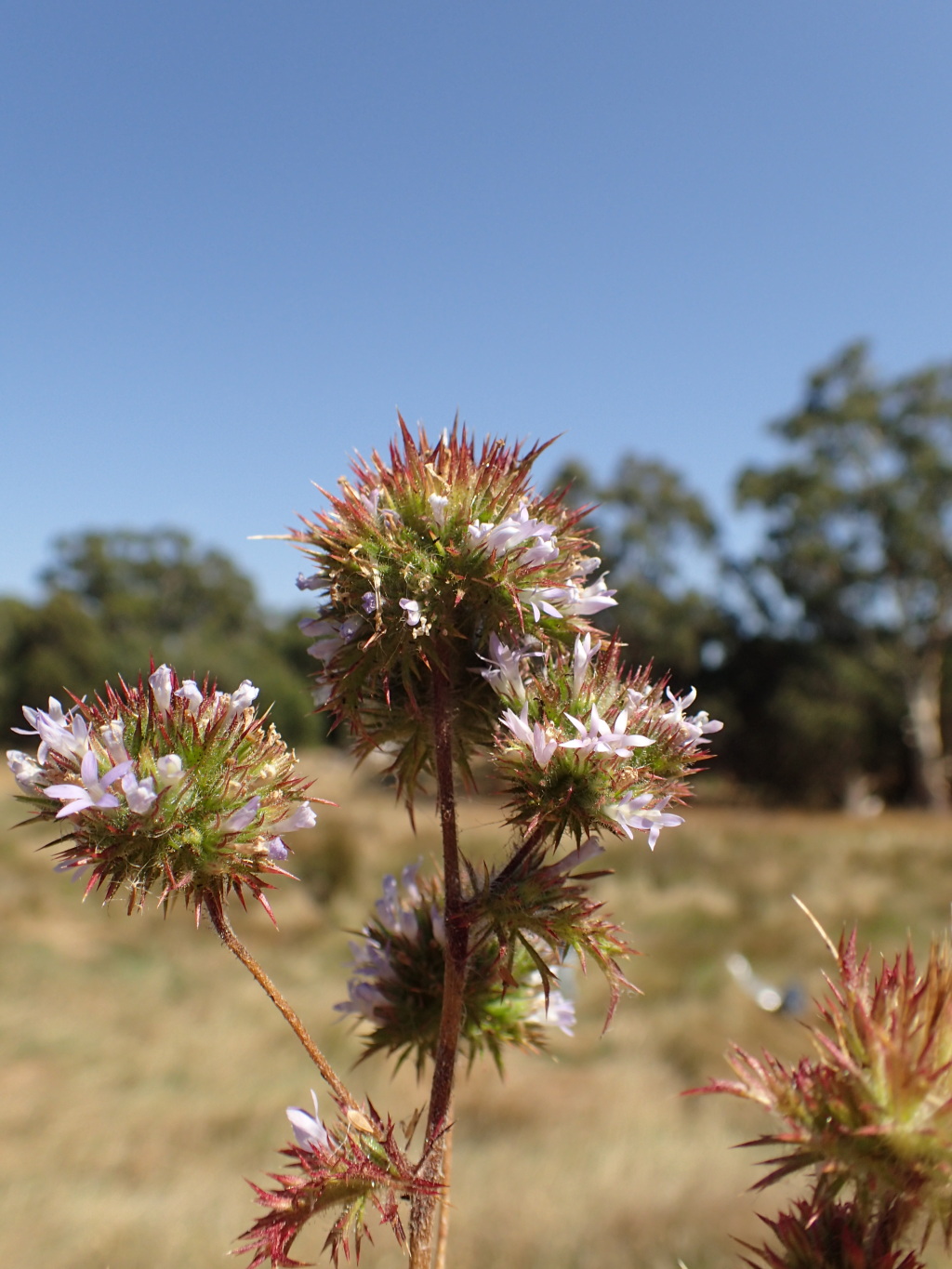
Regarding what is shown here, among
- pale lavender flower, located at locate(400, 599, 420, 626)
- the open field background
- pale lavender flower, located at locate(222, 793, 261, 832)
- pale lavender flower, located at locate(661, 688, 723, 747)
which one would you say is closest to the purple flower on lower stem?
pale lavender flower, located at locate(222, 793, 261, 832)

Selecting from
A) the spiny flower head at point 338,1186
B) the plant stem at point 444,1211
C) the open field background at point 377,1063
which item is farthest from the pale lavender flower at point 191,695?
the open field background at point 377,1063

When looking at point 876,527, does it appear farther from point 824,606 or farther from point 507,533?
point 507,533

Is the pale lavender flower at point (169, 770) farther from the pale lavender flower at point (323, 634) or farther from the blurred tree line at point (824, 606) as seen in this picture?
the blurred tree line at point (824, 606)

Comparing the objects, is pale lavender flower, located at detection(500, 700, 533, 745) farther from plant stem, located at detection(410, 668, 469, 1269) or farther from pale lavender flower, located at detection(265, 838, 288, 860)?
pale lavender flower, located at detection(265, 838, 288, 860)

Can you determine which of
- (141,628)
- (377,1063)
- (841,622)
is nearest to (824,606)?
(841,622)

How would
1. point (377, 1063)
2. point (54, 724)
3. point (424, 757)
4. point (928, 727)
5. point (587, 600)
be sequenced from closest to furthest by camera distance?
point (54, 724), point (587, 600), point (424, 757), point (377, 1063), point (928, 727)

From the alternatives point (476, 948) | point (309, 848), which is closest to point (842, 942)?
point (476, 948)

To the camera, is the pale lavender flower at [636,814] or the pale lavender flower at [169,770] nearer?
the pale lavender flower at [169,770]
